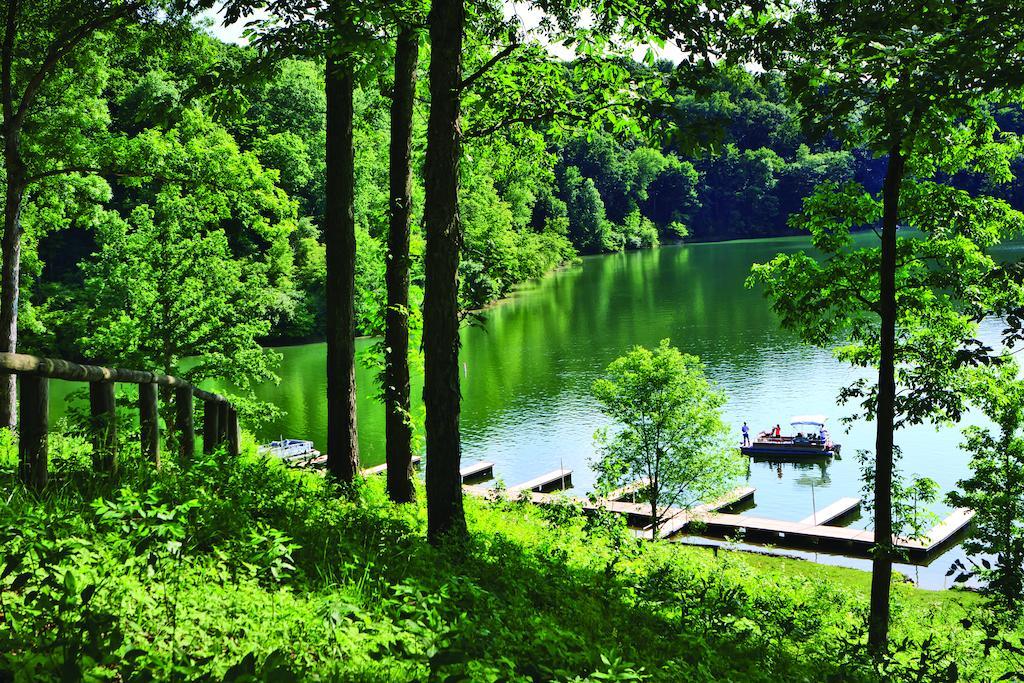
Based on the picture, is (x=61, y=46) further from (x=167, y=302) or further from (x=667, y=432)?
(x=667, y=432)

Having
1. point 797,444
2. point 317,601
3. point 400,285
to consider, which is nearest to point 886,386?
point 400,285

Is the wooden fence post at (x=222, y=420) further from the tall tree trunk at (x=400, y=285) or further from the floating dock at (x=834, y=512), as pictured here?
the floating dock at (x=834, y=512)

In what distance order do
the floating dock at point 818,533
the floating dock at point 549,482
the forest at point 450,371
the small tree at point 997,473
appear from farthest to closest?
the floating dock at point 549,482 < the floating dock at point 818,533 < the small tree at point 997,473 < the forest at point 450,371

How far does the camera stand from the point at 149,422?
19.8 ft

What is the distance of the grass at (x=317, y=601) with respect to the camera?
342 cm

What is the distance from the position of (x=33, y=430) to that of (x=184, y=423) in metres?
2.33

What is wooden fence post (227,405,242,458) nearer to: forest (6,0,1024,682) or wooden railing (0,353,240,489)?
forest (6,0,1024,682)

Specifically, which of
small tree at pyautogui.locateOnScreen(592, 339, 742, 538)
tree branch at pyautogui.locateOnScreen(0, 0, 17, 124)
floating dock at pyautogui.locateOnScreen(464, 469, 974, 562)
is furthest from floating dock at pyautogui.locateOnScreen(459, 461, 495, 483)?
tree branch at pyautogui.locateOnScreen(0, 0, 17, 124)

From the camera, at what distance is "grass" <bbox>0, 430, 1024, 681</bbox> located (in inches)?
135

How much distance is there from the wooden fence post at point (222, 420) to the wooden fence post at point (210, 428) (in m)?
0.05

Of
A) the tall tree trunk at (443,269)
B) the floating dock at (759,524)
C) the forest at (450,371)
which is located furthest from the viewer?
the floating dock at (759,524)

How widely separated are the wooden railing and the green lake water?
4724 mm

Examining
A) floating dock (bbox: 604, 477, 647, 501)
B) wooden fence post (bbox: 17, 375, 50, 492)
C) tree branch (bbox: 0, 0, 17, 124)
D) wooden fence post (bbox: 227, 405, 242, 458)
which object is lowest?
floating dock (bbox: 604, 477, 647, 501)

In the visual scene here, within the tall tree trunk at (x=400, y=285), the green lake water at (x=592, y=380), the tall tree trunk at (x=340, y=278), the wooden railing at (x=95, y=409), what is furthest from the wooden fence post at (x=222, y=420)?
the green lake water at (x=592, y=380)
